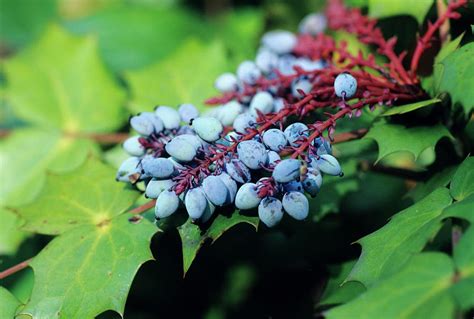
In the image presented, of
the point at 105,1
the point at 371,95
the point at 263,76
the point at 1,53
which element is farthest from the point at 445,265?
the point at 1,53

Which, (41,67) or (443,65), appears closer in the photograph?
(443,65)

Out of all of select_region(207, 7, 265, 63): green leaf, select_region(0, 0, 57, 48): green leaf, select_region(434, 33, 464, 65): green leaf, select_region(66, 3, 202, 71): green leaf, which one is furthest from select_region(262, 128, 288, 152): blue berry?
select_region(0, 0, 57, 48): green leaf

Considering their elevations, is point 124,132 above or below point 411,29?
below

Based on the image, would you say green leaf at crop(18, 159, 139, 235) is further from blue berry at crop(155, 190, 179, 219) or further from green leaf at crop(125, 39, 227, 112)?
green leaf at crop(125, 39, 227, 112)

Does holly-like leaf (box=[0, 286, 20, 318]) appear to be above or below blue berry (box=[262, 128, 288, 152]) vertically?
below

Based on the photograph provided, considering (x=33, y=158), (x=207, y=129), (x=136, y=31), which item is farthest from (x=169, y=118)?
(x=136, y=31)

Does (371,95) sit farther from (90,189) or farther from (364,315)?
(90,189)

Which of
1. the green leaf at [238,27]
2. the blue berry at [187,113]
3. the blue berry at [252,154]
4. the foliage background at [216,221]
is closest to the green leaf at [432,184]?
the foliage background at [216,221]
